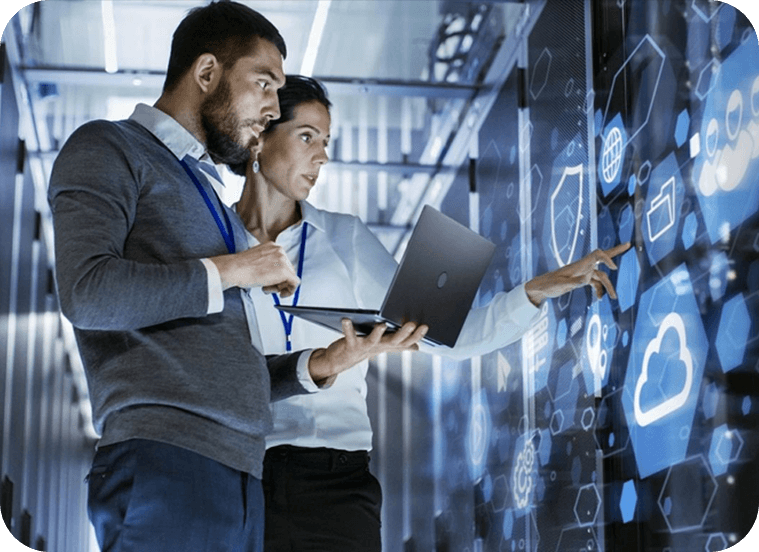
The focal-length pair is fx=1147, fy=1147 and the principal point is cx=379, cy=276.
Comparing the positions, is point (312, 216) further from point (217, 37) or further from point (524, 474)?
point (524, 474)

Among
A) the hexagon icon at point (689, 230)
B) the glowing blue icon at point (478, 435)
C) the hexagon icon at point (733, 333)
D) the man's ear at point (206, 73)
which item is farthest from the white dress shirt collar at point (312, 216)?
the glowing blue icon at point (478, 435)

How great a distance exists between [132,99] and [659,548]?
320 centimetres

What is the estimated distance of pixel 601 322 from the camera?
9.47 ft

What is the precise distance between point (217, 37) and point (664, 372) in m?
1.18

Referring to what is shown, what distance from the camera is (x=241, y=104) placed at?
6.21 feet

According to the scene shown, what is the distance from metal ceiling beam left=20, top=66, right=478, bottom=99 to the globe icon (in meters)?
1.79

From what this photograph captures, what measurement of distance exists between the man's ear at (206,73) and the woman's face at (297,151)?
2.32ft

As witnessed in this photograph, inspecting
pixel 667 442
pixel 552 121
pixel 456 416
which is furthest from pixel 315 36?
pixel 667 442

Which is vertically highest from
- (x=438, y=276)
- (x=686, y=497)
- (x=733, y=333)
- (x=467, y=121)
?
(x=467, y=121)

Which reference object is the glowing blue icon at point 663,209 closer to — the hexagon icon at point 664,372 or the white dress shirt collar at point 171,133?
the hexagon icon at point 664,372

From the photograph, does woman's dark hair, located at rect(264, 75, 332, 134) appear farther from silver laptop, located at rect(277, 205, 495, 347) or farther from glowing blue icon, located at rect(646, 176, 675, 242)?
glowing blue icon, located at rect(646, 176, 675, 242)

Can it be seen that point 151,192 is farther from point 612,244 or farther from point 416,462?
point 416,462

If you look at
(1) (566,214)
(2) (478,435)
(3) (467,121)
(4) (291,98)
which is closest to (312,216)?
(4) (291,98)

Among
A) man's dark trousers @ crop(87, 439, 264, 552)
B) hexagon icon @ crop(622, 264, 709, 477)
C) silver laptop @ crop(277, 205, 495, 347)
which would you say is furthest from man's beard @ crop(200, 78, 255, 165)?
hexagon icon @ crop(622, 264, 709, 477)
